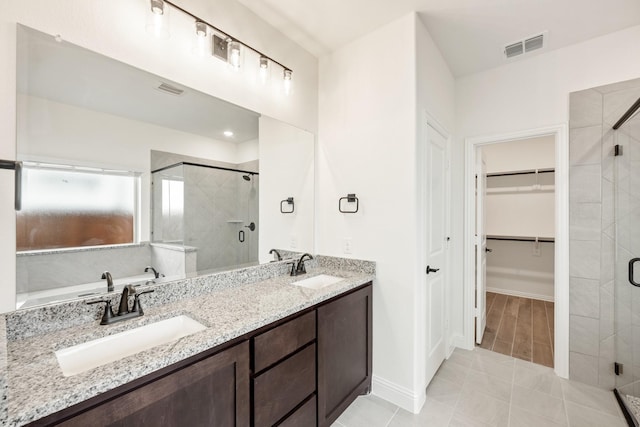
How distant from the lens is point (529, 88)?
2.54 metres

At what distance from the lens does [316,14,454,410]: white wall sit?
78.7 inches

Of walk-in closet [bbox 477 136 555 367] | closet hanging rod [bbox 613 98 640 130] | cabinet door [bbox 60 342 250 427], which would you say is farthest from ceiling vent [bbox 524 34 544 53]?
cabinet door [bbox 60 342 250 427]

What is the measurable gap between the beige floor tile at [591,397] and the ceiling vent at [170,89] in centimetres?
346

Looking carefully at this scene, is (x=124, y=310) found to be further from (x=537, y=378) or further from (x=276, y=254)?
(x=537, y=378)

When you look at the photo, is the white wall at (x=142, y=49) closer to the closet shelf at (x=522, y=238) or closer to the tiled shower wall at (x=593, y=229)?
the tiled shower wall at (x=593, y=229)

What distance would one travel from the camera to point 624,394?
81.0 inches

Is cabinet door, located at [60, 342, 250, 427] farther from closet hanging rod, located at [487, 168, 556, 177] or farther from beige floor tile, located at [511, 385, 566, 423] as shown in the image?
closet hanging rod, located at [487, 168, 556, 177]

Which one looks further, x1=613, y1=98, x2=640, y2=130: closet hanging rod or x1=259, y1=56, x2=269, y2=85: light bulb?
x1=259, y1=56, x2=269, y2=85: light bulb

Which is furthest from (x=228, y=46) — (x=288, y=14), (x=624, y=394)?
(x=624, y=394)

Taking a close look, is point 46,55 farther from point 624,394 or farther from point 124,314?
point 624,394

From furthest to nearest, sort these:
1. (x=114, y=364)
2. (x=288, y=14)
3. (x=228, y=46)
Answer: (x=288, y=14) → (x=228, y=46) → (x=114, y=364)

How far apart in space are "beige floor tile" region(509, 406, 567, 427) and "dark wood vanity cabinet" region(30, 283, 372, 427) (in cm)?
98

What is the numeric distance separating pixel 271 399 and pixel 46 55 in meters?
1.85

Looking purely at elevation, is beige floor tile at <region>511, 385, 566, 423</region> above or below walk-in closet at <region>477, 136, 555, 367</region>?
below
